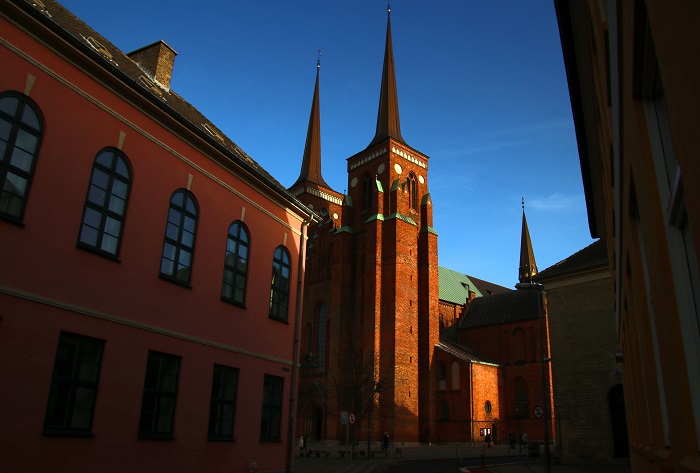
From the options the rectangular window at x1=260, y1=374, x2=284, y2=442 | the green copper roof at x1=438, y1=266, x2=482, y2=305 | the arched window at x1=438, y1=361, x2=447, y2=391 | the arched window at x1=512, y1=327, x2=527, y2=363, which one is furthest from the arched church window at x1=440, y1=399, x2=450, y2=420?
the rectangular window at x1=260, y1=374, x2=284, y2=442

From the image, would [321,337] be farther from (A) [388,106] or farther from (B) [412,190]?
(A) [388,106]

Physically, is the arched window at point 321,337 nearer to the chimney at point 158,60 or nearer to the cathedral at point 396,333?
the cathedral at point 396,333

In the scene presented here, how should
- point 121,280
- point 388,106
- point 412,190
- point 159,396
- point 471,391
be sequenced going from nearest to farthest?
1. point 121,280
2. point 159,396
3. point 471,391
4. point 412,190
5. point 388,106

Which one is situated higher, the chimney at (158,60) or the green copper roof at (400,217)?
the green copper roof at (400,217)

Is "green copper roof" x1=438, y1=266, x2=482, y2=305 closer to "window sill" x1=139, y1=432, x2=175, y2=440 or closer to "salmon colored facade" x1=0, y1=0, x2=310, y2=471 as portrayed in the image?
"salmon colored facade" x1=0, y1=0, x2=310, y2=471

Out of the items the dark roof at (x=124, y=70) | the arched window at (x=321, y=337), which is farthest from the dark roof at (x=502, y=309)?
the dark roof at (x=124, y=70)

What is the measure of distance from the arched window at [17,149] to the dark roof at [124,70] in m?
1.63

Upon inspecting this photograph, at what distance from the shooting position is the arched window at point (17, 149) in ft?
31.9

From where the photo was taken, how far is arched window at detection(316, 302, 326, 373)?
48.0 m

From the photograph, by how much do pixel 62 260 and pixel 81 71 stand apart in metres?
3.98

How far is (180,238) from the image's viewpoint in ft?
45.9

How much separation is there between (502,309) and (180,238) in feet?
153

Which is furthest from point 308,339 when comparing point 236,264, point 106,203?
point 106,203

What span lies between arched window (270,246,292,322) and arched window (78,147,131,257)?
6.13 m
